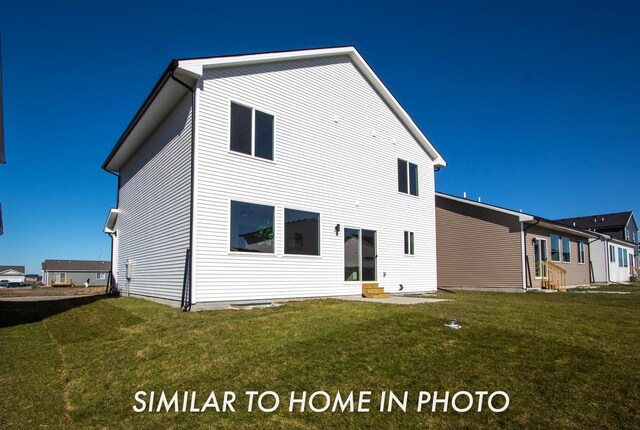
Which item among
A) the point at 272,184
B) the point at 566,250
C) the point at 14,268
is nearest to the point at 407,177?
the point at 272,184

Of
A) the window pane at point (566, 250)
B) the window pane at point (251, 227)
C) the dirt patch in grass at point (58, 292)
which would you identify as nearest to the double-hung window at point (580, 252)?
the window pane at point (566, 250)

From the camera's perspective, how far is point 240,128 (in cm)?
1084

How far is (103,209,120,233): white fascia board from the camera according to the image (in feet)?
58.0

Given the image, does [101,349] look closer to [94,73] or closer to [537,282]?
[94,73]

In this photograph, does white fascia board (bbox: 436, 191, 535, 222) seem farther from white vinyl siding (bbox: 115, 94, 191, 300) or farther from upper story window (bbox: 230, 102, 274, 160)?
white vinyl siding (bbox: 115, 94, 191, 300)

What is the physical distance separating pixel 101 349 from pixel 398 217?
35.7ft

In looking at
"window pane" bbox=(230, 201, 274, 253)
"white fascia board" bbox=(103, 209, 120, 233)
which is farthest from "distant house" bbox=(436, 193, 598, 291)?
"white fascia board" bbox=(103, 209, 120, 233)

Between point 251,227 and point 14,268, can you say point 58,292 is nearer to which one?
point 251,227

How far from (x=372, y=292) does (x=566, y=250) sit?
16735mm

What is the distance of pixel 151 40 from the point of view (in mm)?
13453

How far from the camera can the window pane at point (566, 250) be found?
78.5 ft

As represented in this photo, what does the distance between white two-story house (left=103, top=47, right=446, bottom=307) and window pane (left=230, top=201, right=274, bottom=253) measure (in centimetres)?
3

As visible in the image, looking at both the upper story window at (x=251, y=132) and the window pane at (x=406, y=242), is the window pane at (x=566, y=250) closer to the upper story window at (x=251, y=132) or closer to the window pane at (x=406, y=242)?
the window pane at (x=406, y=242)

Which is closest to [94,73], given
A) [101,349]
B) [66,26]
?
[66,26]
